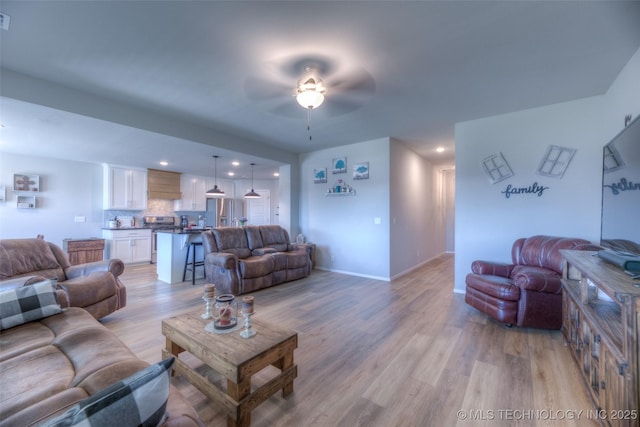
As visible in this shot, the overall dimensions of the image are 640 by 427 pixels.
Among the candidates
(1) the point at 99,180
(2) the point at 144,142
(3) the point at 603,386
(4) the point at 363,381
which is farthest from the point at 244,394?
(1) the point at 99,180

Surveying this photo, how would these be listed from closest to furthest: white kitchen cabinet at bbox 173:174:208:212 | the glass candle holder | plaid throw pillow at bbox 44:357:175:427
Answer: plaid throw pillow at bbox 44:357:175:427, the glass candle holder, white kitchen cabinet at bbox 173:174:208:212

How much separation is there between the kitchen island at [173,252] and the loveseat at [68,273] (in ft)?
4.75

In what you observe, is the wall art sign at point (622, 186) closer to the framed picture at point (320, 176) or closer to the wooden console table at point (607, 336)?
the wooden console table at point (607, 336)

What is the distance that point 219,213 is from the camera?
8461mm

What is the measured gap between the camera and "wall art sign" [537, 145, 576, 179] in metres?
3.34

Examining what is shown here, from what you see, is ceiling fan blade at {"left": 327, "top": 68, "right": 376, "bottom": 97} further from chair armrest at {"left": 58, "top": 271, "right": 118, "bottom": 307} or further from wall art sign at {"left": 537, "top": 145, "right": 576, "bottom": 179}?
chair armrest at {"left": 58, "top": 271, "right": 118, "bottom": 307}

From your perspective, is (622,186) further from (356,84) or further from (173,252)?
(173,252)

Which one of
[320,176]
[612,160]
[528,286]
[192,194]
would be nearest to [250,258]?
[320,176]

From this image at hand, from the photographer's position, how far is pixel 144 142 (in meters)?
4.27

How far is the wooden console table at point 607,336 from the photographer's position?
117cm

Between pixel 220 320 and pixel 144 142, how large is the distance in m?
3.78

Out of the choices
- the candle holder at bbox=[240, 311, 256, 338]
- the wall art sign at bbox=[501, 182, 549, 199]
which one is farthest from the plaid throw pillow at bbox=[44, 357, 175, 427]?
the wall art sign at bbox=[501, 182, 549, 199]

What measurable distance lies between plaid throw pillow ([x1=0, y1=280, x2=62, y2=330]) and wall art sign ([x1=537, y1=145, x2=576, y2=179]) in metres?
5.44

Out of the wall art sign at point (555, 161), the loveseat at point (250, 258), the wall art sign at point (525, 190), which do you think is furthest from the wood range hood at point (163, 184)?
the wall art sign at point (555, 161)
